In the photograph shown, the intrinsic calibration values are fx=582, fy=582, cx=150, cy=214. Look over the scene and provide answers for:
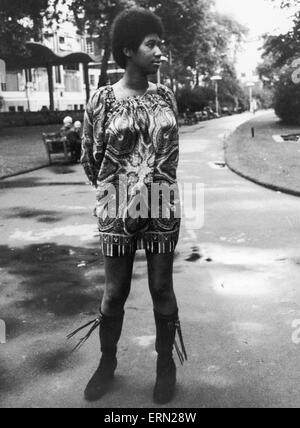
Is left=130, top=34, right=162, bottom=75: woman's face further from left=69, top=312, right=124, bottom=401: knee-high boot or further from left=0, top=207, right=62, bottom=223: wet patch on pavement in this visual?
left=0, top=207, right=62, bottom=223: wet patch on pavement

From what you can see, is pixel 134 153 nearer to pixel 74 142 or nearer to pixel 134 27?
pixel 134 27

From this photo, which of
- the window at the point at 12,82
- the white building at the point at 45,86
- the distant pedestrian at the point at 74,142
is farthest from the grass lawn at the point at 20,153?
the window at the point at 12,82

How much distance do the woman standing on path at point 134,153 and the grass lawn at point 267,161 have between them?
7.91m

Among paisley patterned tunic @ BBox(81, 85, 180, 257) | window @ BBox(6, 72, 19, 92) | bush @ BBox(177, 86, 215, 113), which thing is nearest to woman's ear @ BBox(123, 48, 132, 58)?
paisley patterned tunic @ BBox(81, 85, 180, 257)

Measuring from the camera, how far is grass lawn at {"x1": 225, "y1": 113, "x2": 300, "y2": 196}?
12.1m

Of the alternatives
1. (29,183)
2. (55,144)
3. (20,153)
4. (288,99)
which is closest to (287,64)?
(288,99)

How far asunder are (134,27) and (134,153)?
680 mm

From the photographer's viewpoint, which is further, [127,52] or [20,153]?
[20,153]

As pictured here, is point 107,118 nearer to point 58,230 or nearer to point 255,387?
point 255,387

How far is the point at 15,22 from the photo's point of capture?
2986 cm

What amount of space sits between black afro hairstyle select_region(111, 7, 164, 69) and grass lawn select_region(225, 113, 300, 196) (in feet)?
26.2

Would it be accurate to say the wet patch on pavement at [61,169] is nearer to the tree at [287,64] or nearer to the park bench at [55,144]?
A: the park bench at [55,144]

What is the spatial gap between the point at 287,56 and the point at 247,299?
27.6 m
